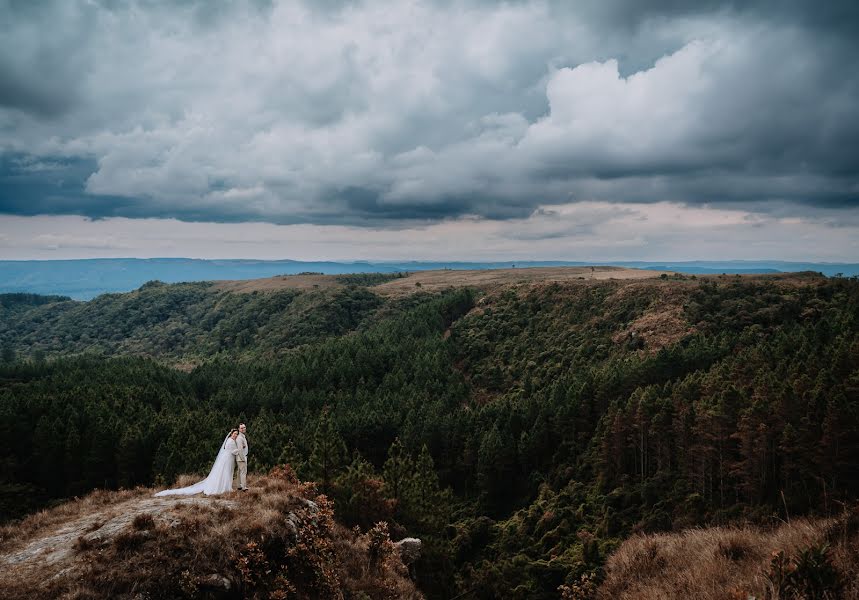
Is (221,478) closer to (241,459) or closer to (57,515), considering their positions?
(241,459)

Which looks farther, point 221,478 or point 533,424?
point 533,424

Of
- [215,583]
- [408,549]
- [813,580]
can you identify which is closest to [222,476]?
[215,583]

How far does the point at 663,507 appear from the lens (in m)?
53.3

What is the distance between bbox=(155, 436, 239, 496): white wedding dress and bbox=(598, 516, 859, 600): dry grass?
18559mm

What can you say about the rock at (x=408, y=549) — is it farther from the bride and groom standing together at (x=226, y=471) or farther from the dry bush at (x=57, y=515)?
the dry bush at (x=57, y=515)

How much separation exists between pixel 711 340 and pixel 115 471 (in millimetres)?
101978

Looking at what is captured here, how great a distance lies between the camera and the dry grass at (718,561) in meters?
12.0

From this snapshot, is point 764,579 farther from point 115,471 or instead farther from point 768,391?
point 115,471

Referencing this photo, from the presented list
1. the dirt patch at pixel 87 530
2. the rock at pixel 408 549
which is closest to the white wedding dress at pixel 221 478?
the dirt patch at pixel 87 530

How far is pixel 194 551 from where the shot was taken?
57.9 ft

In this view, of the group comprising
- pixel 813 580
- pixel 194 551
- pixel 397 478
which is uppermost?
pixel 813 580

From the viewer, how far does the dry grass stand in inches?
472

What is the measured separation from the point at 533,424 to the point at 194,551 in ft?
225

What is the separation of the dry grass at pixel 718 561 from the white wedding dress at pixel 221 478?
1856 cm
